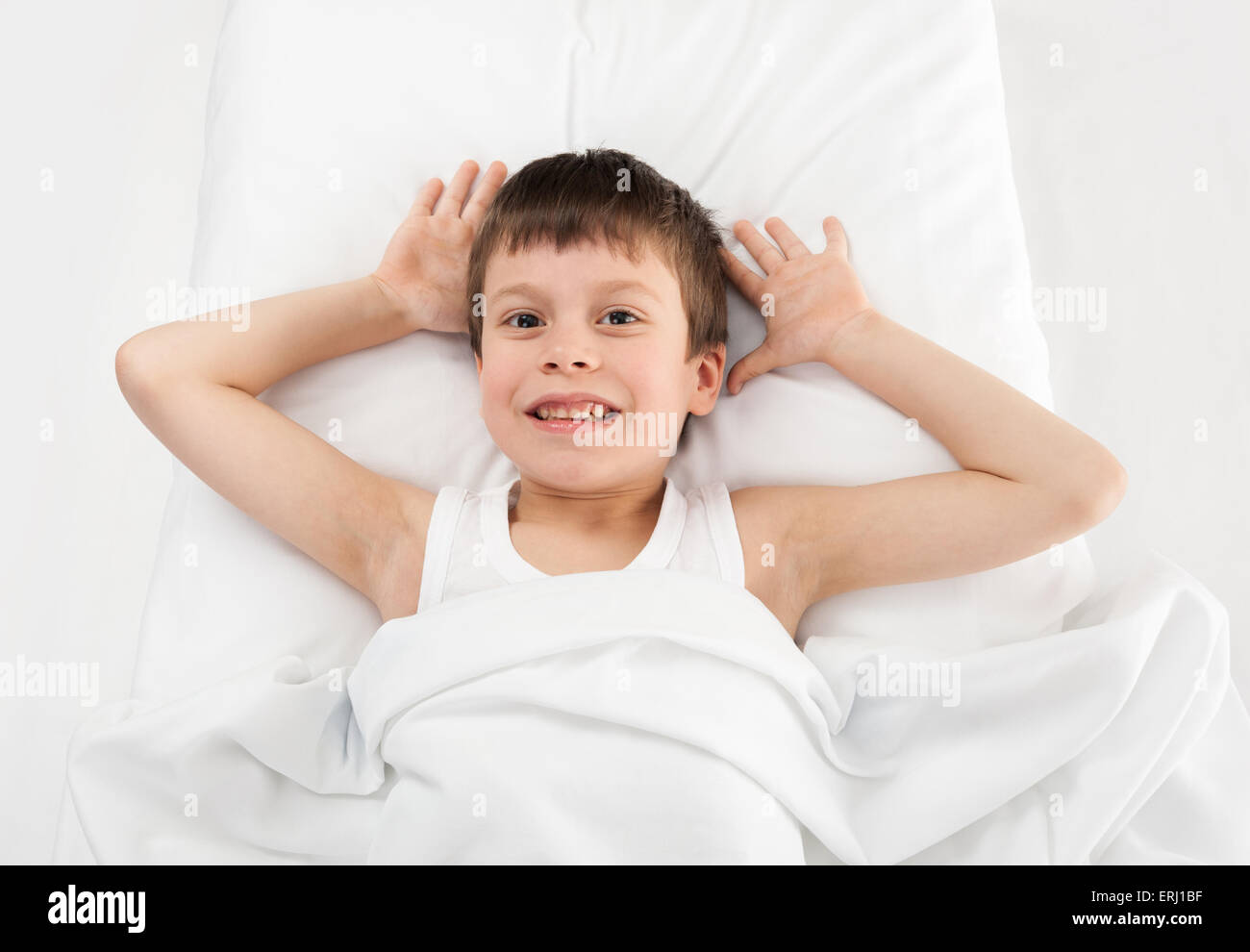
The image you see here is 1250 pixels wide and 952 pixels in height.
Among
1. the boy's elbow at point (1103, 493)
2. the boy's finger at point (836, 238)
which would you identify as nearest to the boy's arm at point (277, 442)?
the boy's finger at point (836, 238)

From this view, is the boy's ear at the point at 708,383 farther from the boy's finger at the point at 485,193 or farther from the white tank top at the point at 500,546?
the boy's finger at the point at 485,193

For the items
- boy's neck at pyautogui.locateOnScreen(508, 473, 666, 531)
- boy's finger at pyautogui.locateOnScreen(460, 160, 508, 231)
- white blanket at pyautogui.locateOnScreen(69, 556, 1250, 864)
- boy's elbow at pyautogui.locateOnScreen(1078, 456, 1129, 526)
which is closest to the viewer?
white blanket at pyautogui.locateOnScreen(69, 556, 1250, 864)

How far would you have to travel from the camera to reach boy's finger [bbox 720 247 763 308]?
1293 millimetres

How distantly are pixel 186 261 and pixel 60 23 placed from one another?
57cm

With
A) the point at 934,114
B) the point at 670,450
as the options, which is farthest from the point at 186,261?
the point at 934,114

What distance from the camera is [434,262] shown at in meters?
1.29

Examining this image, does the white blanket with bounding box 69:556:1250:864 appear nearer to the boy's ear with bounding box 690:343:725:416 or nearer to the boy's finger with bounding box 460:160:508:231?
the boy's ear with bounding box 690:343:725:416

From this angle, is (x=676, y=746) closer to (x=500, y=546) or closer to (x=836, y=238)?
(x=500, y=546)

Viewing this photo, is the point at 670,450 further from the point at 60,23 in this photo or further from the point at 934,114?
the point at 60,23

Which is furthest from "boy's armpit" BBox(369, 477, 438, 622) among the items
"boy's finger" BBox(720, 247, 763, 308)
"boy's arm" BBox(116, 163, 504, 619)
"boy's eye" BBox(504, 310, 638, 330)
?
"boy's finger" BBox(720, 247, 763, 308)

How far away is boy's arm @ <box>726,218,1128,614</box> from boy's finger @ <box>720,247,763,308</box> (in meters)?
0.07

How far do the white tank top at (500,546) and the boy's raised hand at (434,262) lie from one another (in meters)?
0.24

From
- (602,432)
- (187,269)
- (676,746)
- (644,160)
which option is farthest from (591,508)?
(187,269)

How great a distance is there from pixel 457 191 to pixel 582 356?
37cm
